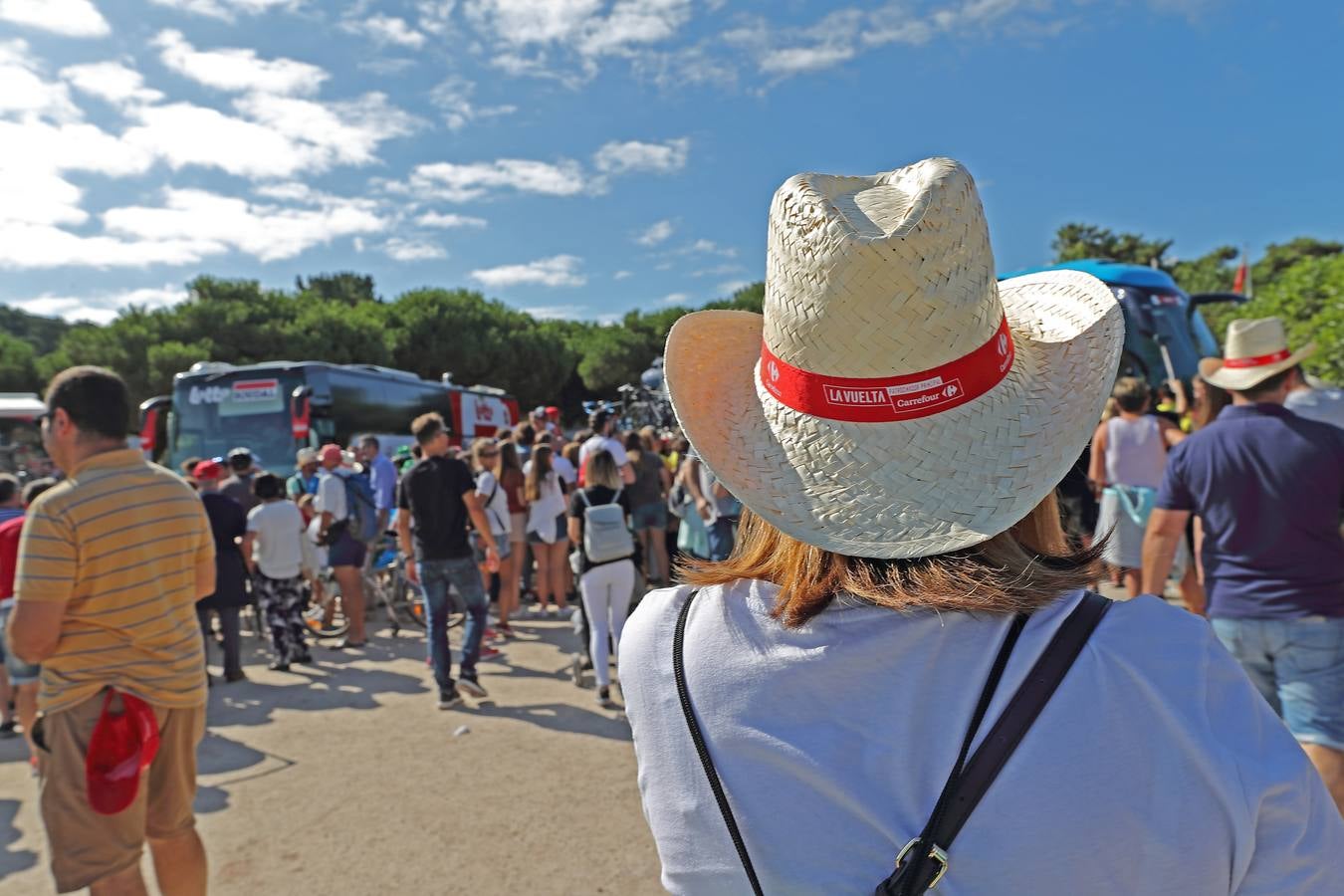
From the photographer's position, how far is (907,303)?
1187mm

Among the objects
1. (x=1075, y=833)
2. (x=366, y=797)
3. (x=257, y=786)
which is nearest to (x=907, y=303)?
(x=1075, y=833)

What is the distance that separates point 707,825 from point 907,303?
→ 758mm

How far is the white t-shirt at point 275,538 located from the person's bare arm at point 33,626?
15.8 ft

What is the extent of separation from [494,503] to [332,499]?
1.52m

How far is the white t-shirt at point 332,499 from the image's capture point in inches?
298

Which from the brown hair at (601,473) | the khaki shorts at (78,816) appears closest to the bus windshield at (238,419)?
the brown hair at (601,473)

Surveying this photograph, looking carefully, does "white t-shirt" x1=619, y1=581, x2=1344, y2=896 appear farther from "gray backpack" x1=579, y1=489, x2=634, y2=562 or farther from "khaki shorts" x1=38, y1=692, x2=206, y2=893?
"gray backpack" x1=579, y1=489, x2=634, y2=562

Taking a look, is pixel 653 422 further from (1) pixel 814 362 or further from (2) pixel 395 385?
(1) pixel 814 362

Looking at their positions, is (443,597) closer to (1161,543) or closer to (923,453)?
(1161,543)

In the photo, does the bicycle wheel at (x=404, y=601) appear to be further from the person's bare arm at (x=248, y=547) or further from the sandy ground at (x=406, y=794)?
the sandy ground at (x=406, y=794)

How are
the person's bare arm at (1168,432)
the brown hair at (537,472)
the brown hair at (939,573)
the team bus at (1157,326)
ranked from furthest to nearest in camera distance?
the team bus at (1157,326)
the brown hair at (537,472)
the person's bare arm at (1168,432)
the brown hair at (939,573)

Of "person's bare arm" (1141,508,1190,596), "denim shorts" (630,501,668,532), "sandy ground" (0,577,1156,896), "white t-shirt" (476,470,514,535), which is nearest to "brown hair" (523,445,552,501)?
"white t-shirt" (476,470,514,535)

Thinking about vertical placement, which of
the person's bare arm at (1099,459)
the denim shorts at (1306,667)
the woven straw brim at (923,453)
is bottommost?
the denim shorts at (1306,667)

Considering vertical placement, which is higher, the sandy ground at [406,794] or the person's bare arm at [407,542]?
the person's bare arm at [407,542]
